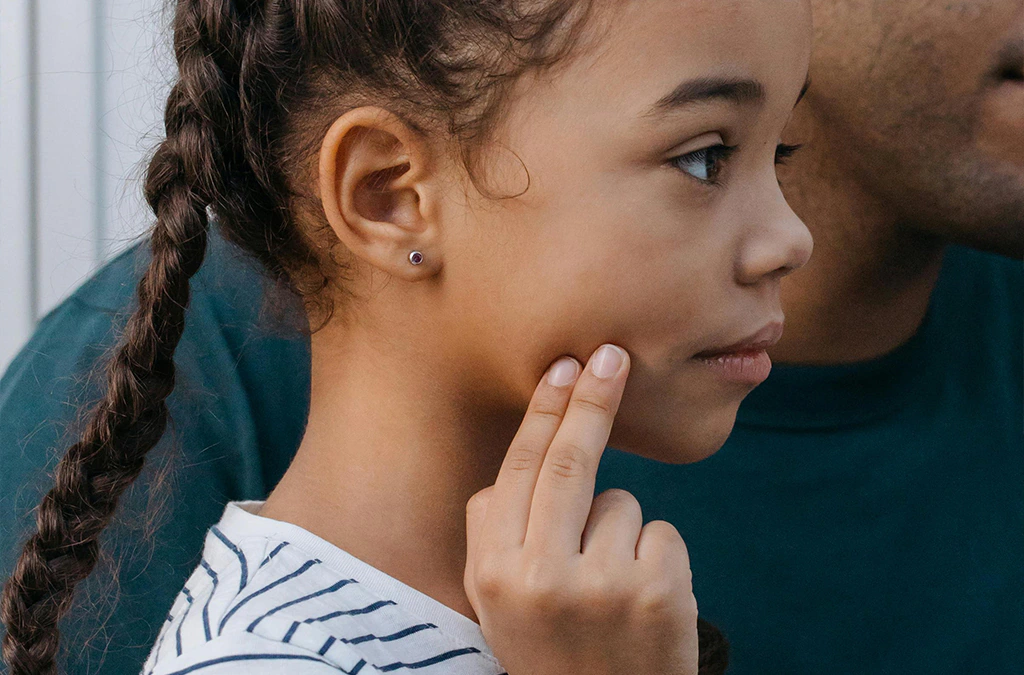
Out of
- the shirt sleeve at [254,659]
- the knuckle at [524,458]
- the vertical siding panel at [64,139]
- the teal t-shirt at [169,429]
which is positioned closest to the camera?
the shirt sleeve at [254,659]

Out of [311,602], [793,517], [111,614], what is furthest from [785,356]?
[111,614]

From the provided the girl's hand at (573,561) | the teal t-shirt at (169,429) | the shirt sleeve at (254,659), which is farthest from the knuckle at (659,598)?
the teal t-shirt at (169,429)

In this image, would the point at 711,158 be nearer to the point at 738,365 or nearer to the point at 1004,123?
the point at 738,365

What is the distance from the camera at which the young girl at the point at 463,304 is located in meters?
0.82

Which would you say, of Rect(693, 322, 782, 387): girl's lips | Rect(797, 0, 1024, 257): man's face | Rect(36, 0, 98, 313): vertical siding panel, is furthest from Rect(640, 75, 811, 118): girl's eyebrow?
Rect(36, 0, 98, 313): vertical siding panel

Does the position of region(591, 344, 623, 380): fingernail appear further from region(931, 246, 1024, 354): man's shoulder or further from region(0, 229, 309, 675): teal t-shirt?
region(931, 246, 1024, 354): man's shoulder

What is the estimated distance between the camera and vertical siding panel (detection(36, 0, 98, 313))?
1.56 metres

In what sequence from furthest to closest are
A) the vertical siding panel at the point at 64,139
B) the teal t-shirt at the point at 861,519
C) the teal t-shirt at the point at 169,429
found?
the vertical siding panel at the point at 64,139
the teal t-shirt at the point at 861,519
the teal t-shirt at the point at 169,429

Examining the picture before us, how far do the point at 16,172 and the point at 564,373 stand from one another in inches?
41.7

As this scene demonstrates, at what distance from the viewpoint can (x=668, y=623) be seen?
2.73 ft

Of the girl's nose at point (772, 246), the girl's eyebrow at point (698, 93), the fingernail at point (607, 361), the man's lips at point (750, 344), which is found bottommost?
the fingernail at point (607, 361)

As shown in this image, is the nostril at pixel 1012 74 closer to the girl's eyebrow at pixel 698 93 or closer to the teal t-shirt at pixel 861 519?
the teal t-shirt at pixel 861 519

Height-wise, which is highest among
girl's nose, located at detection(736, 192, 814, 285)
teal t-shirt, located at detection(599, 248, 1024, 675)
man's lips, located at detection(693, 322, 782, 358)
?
girl's nose, located at detection(736, 192, 814, 285)

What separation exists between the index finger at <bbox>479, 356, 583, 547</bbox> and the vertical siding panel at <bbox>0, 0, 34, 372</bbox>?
1018 millimetres
